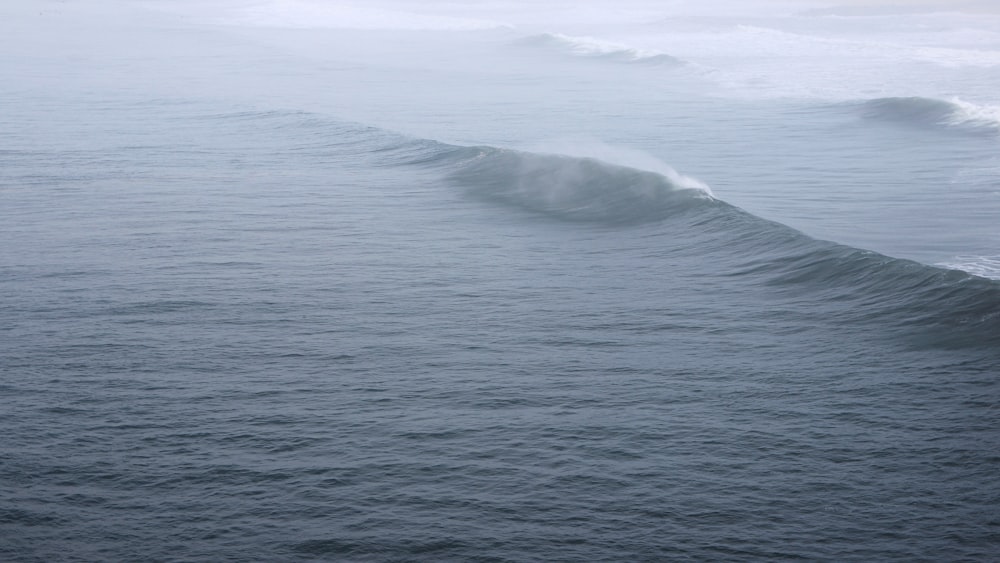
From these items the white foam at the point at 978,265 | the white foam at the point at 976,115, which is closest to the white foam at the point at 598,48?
the white foam at the point at 976,115

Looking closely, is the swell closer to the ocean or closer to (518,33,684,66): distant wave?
the ocean

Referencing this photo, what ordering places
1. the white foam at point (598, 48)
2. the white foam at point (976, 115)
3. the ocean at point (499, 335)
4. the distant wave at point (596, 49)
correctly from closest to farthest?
the ocean at point (499, 335) → the white foam at point (976, 115) → the distant wave at point (596, 49) → the white foam at point (598, 48)

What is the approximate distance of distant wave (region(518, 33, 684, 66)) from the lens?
2574 inches

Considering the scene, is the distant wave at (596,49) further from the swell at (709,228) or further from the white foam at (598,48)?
the swell at (709,228)

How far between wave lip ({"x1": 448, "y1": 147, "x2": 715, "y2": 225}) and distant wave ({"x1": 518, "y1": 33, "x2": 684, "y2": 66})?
31.1 m

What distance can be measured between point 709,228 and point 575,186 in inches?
238

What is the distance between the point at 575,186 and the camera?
31.6 meters

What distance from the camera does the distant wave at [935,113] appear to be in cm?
4072

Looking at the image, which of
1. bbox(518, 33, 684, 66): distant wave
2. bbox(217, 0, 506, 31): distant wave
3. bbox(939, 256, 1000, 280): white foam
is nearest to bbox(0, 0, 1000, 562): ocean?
bbox(939, 256, 1000, 280): white foam

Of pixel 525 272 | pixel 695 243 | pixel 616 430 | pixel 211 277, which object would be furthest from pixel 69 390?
pixel 695 243

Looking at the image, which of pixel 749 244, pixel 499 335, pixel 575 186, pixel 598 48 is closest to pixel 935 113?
pixel 575 186

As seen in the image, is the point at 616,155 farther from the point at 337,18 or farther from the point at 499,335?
the point at 337,18

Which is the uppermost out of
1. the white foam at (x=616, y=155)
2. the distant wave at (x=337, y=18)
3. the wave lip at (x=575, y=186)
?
the distant wave at (x=337, y=18)

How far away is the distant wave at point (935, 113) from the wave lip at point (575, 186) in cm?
1416
